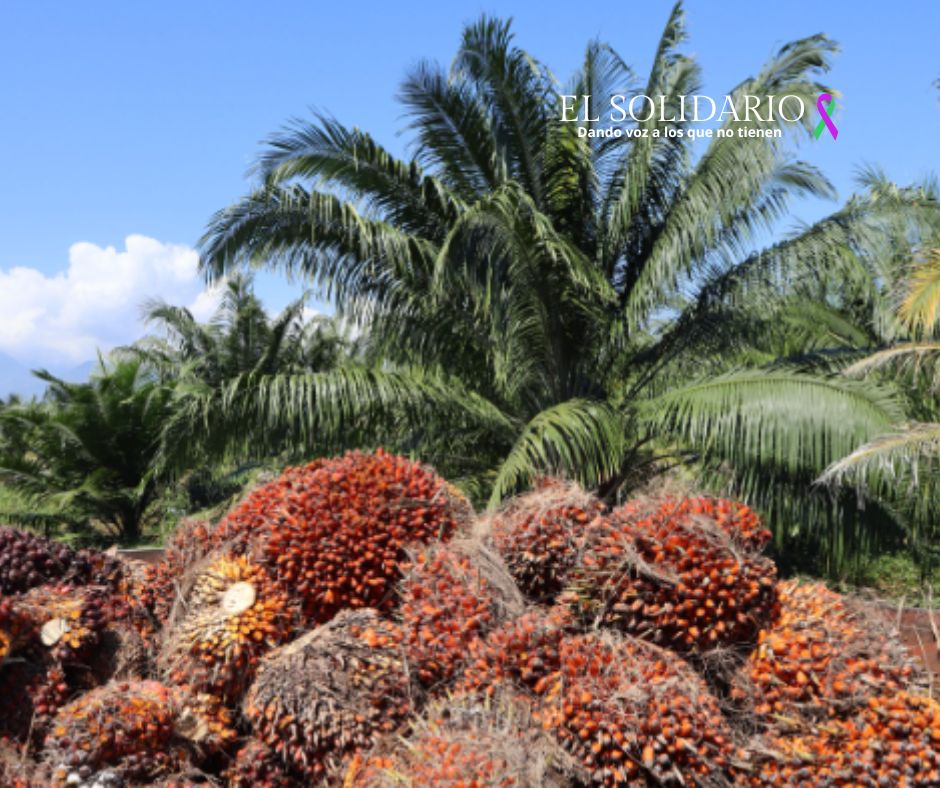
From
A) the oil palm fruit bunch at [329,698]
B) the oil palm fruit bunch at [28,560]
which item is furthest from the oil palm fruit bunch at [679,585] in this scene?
the oil palm fruit bunch at [28,560]

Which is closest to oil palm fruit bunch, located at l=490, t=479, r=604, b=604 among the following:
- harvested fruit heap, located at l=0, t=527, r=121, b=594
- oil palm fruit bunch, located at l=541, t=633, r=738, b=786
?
oil palm fruit bunch, located at l=541, t=633, r=738, b=786

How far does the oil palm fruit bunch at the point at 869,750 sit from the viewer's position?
7.77ft

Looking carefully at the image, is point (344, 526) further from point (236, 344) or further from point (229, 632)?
point (236, 344)

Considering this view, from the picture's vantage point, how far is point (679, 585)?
2.69 meters

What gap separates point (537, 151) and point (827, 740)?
647cm

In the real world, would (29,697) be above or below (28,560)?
below

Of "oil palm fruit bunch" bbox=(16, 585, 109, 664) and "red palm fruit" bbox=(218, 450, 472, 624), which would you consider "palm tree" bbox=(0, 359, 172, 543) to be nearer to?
"oil palm fruit bunch" bbox=(16, 585, 109, 664)

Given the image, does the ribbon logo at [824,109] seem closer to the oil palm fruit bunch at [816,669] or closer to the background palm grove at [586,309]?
the background palm grove at [586,309]

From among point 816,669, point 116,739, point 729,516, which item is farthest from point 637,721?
point 116,739

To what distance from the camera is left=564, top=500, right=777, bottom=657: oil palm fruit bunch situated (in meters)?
2.70

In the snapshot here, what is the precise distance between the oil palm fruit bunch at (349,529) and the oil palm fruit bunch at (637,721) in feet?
2.77

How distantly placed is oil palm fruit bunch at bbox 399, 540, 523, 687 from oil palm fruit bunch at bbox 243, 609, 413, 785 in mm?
72

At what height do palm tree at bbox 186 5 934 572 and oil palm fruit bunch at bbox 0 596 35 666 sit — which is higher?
palm tree at bbox 186 5 934 572

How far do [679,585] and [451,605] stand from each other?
2.37 feet
